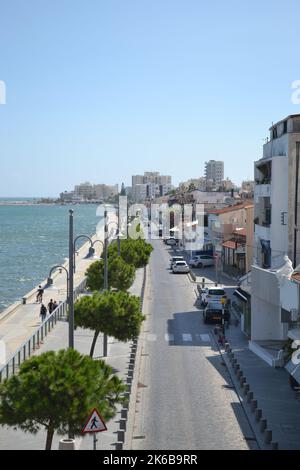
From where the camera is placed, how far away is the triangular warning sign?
14.6m

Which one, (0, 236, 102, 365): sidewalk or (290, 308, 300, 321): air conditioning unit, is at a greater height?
(290, 308, 300, 321): air conditioning unit

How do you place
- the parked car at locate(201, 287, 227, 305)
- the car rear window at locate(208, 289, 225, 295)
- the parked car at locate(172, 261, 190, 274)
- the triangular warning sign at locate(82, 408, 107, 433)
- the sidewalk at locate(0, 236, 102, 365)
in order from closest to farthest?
the triangular warning sign at locate(82, 408, 107, 433) → the sidewalk at locate(0, 236, 102, 365) → the parked car at locate(201, 287, 227, 305) → the car rear window at locate(208, 289, 225, 295) → the parked car at locate(172, 261, 190, 274)

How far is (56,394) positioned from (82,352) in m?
15.6

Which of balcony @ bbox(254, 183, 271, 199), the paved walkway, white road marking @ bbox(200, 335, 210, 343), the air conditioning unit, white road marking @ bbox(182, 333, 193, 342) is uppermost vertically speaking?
balcony @ bbox(254, 183, 271, 199)

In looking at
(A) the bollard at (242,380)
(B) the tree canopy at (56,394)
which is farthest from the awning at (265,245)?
(B) the tree canopy at (56,394)

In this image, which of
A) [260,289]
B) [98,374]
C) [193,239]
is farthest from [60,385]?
[193,239]

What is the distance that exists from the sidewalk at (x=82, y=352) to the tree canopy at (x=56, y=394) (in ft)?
3.43

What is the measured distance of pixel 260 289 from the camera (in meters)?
Answer: 31.5

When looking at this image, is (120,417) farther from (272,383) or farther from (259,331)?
(259,331)

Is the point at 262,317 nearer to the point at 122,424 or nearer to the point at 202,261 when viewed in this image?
the point at 122,424

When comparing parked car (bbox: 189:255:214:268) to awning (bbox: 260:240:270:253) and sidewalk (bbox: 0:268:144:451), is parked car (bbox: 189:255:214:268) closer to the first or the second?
sidewalk (bbox: 0:268:144:451)

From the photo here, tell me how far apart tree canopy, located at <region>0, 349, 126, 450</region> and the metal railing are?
23.7ft

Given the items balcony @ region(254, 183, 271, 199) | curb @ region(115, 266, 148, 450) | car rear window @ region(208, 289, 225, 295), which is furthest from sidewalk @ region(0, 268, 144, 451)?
balcony @ region(254, 183, 271, 199)

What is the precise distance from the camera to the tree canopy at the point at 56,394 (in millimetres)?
14875
